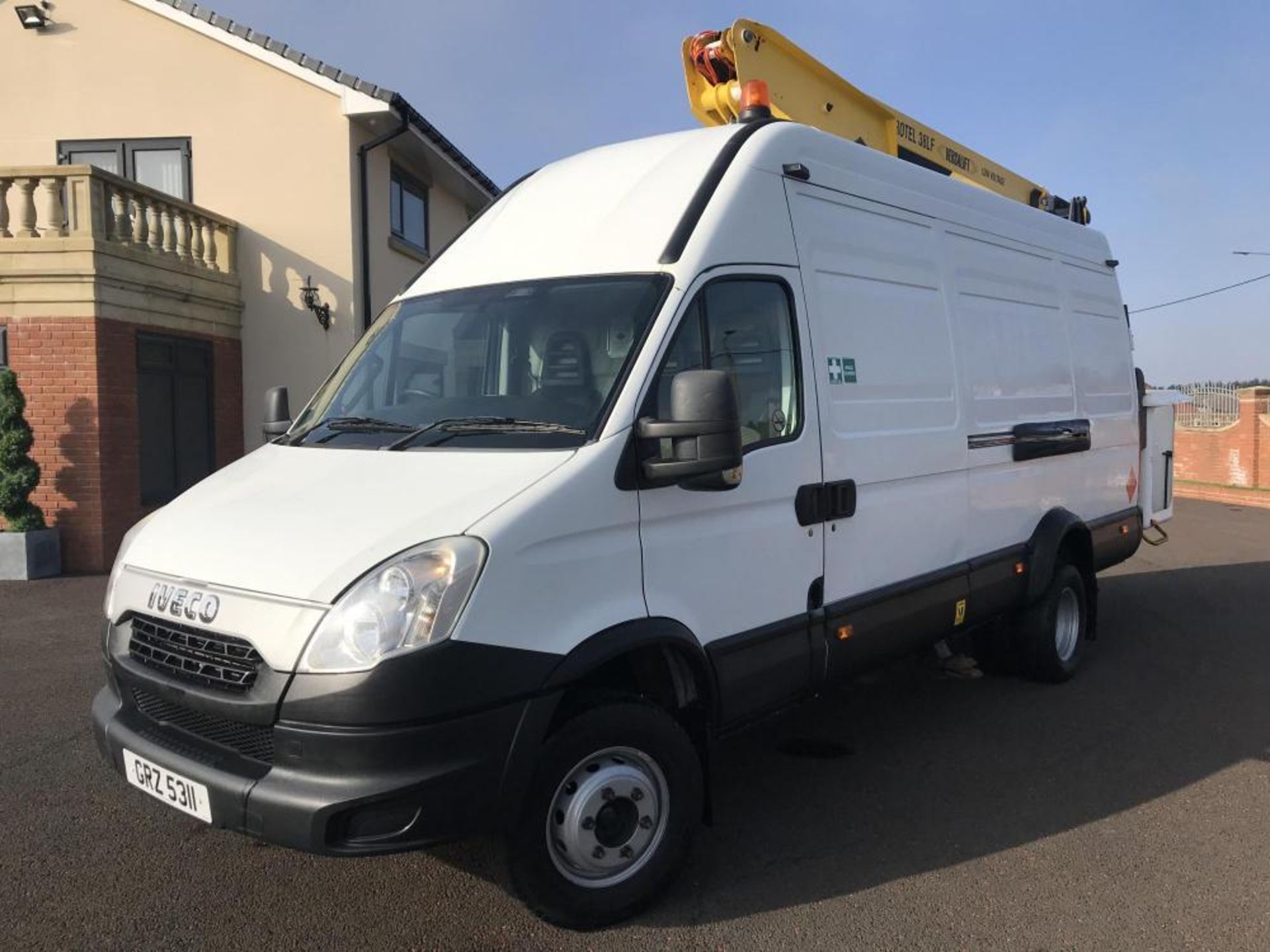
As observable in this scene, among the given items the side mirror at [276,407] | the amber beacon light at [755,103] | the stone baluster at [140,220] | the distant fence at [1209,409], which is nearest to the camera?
the amber beacon light at [755,103]

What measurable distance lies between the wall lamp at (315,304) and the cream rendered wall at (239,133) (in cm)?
8

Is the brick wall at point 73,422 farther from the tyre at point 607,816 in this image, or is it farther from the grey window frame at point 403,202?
the tyre at point 607,816

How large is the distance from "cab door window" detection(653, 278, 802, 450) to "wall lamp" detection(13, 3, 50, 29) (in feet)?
42.1

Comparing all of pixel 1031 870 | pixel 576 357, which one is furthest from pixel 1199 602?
pixel 576 357

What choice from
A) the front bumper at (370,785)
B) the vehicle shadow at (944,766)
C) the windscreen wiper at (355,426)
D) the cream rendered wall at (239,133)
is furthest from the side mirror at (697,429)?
the cream rendered wall at (239,133)

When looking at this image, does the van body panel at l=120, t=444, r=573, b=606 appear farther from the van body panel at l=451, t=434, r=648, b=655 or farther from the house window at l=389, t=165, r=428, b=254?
the house window at l=389, t=165, r=428, b=254

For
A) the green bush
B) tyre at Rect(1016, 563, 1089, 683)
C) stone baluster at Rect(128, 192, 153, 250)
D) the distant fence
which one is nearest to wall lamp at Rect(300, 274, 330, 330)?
stone baluster at Rect(128, 192, 153, 250)

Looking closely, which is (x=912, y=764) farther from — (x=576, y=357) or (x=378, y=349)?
(x=378, y=349)

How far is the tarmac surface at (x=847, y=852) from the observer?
10.6 feet

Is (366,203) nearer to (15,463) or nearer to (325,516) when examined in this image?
(15,463)

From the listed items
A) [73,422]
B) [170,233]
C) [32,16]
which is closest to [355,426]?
[73,422]

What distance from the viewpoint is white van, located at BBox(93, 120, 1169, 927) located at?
2730 millimetres

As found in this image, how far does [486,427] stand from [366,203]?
10.3m

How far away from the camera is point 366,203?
41.3ft
